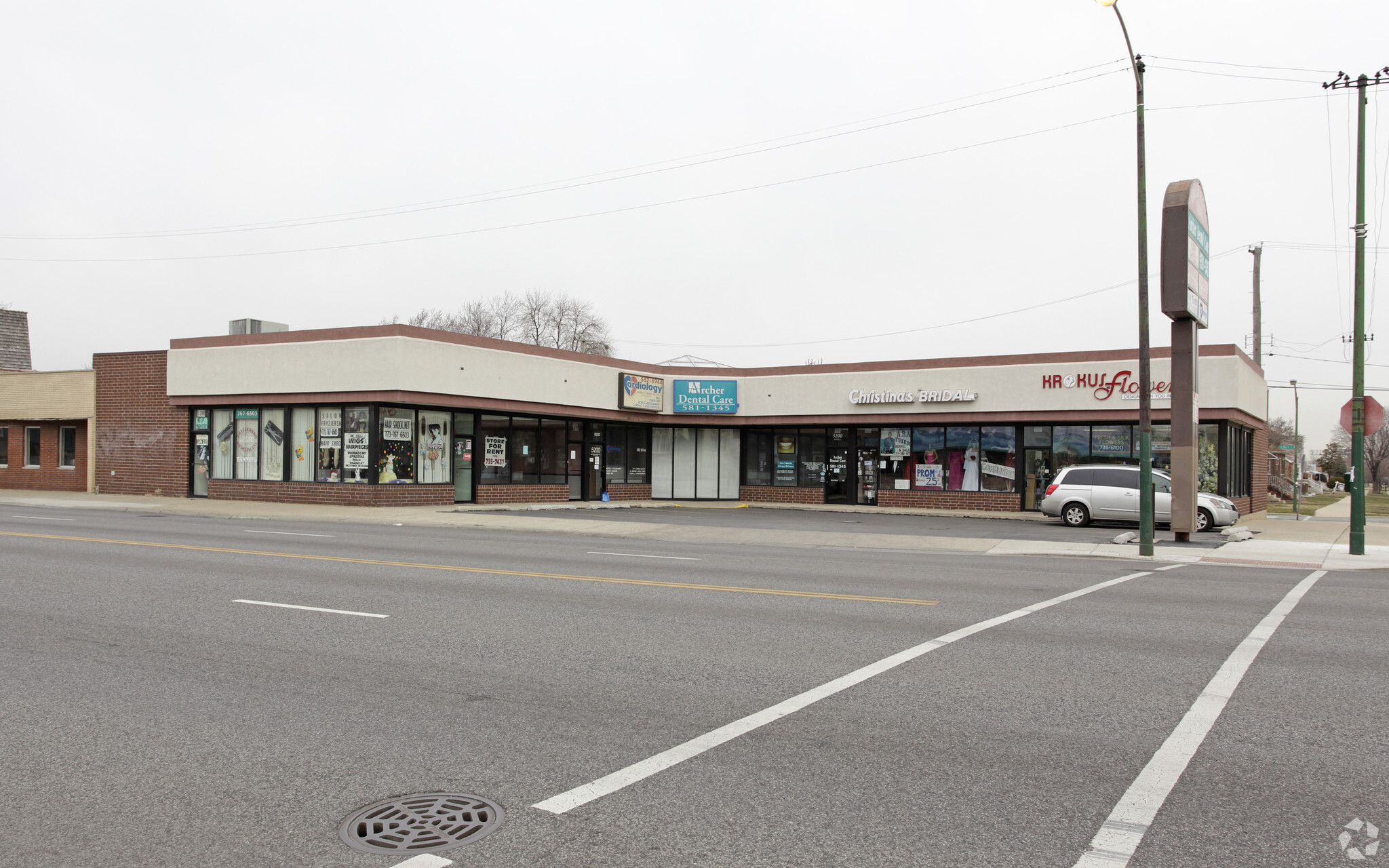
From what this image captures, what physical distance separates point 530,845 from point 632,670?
3.12m

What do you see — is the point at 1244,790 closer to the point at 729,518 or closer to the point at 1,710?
the point at 1,710

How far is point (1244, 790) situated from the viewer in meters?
4.84

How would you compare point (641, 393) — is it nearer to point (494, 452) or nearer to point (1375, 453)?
point (494, 452)

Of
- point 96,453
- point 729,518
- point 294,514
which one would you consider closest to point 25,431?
point 96,453

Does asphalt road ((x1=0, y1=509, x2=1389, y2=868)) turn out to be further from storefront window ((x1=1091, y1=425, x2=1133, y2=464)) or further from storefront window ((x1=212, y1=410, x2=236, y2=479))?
storefront window ((x1=212, y1=410, x2=236, y2=479))

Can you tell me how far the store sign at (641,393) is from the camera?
110ft

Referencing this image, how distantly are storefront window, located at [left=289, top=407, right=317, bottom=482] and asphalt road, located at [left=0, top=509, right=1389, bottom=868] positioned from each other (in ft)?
56.4

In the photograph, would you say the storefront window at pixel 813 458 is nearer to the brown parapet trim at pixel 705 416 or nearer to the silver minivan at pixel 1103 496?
the brown parapet trim at pixel 705 416

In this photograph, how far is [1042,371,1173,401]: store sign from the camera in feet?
94.3

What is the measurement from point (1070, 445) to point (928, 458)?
177 inches

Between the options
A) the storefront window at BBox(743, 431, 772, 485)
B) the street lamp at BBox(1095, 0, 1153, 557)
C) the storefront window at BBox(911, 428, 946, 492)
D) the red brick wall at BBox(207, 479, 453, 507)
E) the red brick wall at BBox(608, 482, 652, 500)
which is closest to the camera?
the street lamp at BBox(1095, 0, 1153, 557)

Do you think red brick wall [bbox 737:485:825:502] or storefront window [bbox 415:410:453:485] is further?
red brick wall [bbox 737:485:825:502]

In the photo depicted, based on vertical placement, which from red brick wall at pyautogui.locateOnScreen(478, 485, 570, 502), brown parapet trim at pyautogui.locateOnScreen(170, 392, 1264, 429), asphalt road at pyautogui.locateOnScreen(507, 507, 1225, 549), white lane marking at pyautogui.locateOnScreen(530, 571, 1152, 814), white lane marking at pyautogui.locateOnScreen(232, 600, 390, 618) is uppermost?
brown parapet trim at pyautogui.locateOnScreen(170, 392, 1264, 429)

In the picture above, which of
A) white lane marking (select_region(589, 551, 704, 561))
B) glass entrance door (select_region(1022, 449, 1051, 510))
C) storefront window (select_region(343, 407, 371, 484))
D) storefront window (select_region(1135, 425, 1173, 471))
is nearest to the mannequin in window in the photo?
glass entrance door (select_region(1022, 449, 1051, 510))
